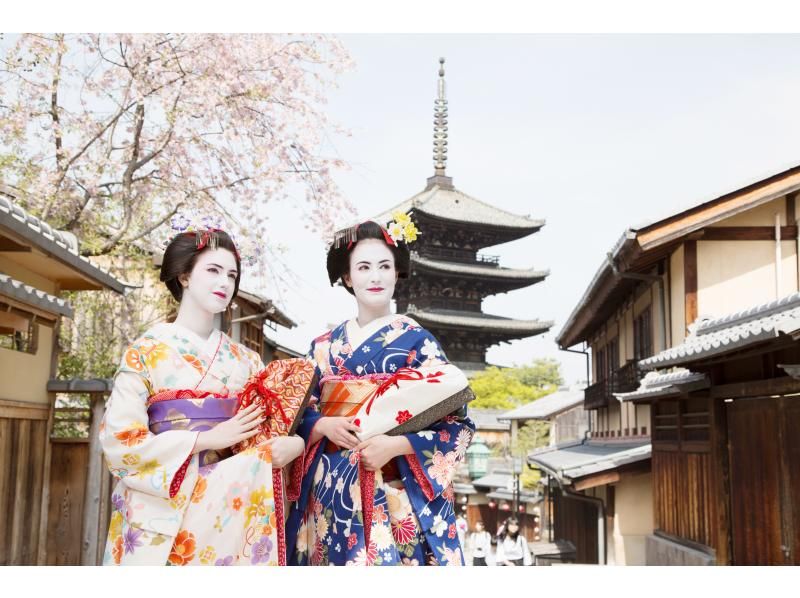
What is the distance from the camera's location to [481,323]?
1072 inches

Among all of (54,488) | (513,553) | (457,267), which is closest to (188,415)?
(54,488)

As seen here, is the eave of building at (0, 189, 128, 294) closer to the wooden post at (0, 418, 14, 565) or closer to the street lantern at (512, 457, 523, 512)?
the wooden post at (0, 418, 14, 565)

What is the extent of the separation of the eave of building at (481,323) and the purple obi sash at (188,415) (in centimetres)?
2234

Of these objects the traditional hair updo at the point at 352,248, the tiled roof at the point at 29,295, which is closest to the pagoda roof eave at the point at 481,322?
the tiled roof at the point at 29,295

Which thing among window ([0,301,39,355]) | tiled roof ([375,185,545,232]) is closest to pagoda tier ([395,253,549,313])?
tiled roof ([375,185,545,232])

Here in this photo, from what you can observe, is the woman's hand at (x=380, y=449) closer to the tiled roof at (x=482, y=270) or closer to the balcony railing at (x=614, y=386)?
the balcony railing at (x=614, y=386)

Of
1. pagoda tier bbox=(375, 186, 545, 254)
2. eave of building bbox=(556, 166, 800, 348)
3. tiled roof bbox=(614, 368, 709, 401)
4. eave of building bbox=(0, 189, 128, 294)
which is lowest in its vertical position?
tiled roof bbox=(614, 368, 709, 401)

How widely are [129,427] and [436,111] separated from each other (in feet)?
86.1

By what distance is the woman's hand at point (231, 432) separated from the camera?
Result: 254 cm

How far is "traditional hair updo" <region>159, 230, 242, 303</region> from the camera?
2.75 meters

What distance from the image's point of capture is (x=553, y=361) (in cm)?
4319

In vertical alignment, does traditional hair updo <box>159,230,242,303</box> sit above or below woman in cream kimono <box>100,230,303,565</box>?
above

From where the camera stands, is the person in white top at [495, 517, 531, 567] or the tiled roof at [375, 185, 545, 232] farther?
the tiled roof at [375, 185, 545, 232]
